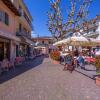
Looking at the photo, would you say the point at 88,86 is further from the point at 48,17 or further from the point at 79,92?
the point at 48,17

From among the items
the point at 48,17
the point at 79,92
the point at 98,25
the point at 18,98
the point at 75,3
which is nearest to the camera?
the point at 18,98

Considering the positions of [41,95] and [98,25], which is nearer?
[41,95]

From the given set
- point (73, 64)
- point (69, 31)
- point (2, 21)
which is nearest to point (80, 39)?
point (73, 64)

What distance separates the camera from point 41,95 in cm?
793

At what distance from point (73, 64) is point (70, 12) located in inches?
801

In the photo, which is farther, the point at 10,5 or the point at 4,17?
the point at 10,5

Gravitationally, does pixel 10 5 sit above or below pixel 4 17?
above

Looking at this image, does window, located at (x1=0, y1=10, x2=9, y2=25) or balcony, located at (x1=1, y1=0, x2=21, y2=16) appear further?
balcony, located at (x1=1, y1=0, x2=21, y2=16)

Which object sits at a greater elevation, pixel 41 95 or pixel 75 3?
pixel 75 3

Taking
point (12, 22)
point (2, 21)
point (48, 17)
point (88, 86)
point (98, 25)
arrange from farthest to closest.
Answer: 1. point (98, 25)
2. point (48, 17)
3. point (12, 22)
4. point (2, 21)
5. point (88, 86)

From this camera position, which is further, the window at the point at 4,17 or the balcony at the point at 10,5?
the balcony at the point at 10,5

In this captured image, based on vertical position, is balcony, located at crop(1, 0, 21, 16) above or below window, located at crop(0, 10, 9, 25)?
above

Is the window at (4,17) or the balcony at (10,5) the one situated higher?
the balcony at (10,5)

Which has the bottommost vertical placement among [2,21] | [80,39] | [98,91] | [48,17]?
[98,91]
